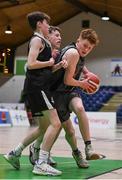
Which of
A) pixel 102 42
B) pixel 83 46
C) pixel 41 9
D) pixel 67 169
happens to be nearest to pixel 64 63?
pixel 83 46

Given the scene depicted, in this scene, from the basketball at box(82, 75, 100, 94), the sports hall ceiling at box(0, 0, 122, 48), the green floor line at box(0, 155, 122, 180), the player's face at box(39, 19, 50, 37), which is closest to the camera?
the green floor line at box(0, 155, 122, 180)

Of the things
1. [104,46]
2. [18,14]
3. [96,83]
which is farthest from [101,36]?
[96,83]

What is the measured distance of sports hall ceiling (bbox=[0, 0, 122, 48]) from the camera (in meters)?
24.4

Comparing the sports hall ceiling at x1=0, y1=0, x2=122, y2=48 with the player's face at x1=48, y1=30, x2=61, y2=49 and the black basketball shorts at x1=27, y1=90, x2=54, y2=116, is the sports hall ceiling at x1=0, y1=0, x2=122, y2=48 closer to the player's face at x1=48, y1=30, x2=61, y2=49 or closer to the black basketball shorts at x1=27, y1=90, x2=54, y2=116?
the player's face at x1=48, y1=30, x2=61, y2=49

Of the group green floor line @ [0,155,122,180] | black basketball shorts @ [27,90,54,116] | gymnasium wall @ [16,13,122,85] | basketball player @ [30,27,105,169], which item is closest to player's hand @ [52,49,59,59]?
basketball player @ [30,27,105,169]

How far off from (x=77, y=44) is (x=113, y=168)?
156 cm

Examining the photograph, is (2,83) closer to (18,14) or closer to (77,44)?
(18,14)

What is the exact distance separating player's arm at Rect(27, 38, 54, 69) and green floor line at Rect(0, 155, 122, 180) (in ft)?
3.75

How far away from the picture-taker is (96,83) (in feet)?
18.3

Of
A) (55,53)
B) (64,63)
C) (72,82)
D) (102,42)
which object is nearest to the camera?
(64,63)

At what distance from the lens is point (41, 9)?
2567 cm

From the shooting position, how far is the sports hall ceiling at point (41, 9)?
24.4 m

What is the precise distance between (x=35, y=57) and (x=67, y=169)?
1.41 meters

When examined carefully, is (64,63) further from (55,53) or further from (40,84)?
(55,53)
